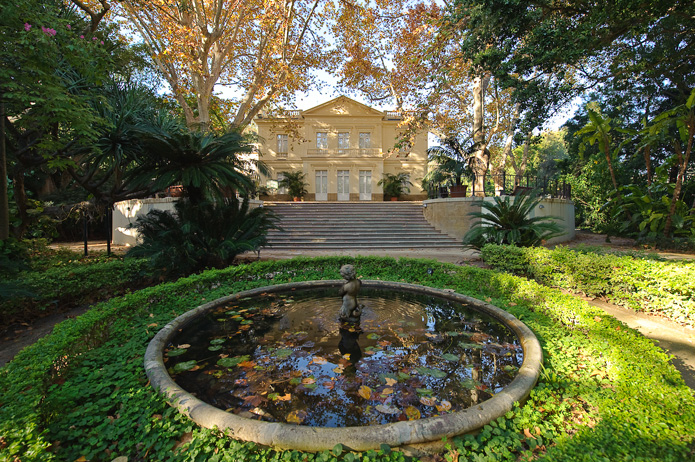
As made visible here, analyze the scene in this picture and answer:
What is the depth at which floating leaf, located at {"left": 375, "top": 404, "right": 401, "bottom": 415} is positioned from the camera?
2.35 metres

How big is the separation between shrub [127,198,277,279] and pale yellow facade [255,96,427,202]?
17.2 meters

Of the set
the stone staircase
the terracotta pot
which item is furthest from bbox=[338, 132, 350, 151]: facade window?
the terracotta pot

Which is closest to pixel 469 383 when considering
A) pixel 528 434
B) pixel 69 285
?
pixel 528 434

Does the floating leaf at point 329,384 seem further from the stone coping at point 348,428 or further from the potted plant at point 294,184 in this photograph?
the potted plant at point 294,184

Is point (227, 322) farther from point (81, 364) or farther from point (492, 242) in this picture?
point (492, 242)

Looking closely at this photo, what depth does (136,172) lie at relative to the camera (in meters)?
6.81

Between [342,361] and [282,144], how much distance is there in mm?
23933

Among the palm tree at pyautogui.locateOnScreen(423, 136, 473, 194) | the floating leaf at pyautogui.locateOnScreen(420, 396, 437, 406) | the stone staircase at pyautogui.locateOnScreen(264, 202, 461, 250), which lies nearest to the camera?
the floating leaf at pyautogui.locateOnScreen(420, 396, 437, 406)

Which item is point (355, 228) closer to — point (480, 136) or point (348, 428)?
point (480, 136)

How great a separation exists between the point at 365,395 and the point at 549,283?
484 cm

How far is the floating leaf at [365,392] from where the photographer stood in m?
2.54

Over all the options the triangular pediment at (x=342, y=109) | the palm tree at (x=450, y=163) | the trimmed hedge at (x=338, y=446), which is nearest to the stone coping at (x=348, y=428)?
the trimmed hedge at (x=338, y=446)

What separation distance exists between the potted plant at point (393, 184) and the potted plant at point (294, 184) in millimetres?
5796

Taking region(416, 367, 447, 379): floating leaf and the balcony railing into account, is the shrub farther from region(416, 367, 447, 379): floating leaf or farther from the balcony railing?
the balcony railing
